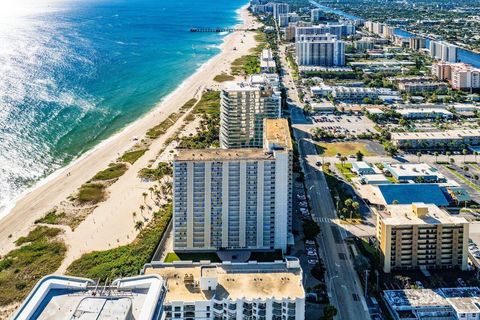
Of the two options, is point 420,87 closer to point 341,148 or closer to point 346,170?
point 341,148

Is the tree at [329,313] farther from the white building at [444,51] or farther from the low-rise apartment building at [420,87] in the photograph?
the white building at [444,51]

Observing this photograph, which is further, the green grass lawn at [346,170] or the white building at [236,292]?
the green grass lawn at [346,170]

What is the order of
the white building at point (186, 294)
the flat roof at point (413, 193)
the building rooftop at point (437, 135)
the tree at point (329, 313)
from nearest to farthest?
1. the white building at point (186, 294)
2. the tree at point (329, 313)
3. the flat roof at point (413, 193)
4. the building rooftop at point (437, 135)

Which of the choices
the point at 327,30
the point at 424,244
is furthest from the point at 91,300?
the point at 327,30

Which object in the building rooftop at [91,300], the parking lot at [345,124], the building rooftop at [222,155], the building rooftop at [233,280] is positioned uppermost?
the building rooftop at [222,155]

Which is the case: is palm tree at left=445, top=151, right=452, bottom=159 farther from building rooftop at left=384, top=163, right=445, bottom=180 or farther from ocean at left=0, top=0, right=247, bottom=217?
ocean at left=0, top=0, right=247, bottom=217

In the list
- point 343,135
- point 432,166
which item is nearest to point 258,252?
point 432,166

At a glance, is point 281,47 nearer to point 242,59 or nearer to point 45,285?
point 242,59

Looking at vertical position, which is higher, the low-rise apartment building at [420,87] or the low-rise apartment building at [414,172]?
the low-rise apartment building at [420,87]

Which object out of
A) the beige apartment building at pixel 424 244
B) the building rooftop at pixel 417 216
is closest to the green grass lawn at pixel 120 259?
the beige apartment building at pixel 424 244
